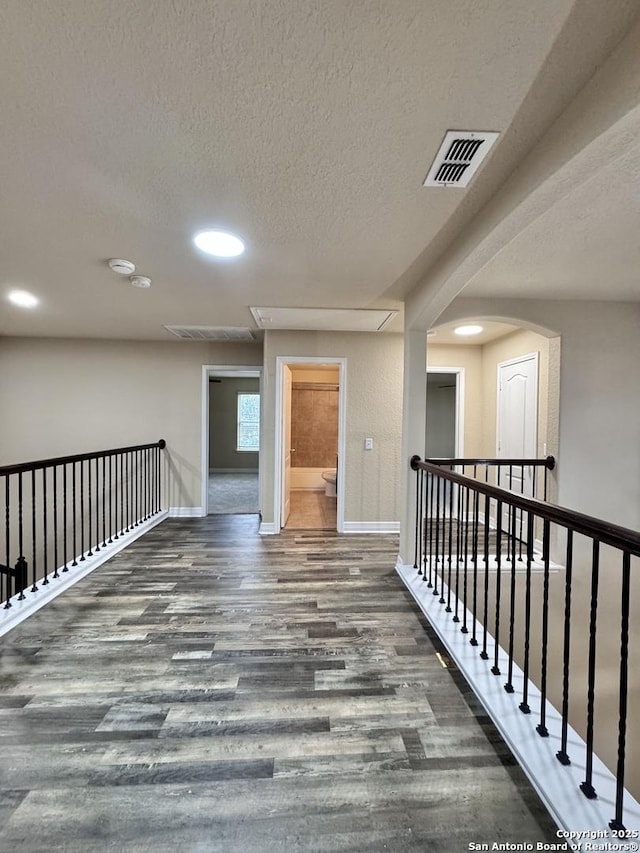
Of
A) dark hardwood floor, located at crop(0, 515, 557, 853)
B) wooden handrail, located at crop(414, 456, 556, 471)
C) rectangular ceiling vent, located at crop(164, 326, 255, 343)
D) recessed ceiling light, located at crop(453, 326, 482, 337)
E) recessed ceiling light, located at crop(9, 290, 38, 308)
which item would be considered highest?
recessed ceiling light, located at crop(453, 326, 482, 337)

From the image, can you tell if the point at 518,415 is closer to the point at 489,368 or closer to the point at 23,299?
the point at 489,368

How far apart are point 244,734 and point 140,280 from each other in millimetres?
2944

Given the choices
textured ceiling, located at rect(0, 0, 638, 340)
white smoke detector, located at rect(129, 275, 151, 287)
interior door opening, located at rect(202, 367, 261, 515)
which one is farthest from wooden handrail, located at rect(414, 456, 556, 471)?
interior door opening, located at rect(202, 367, 261, 515)

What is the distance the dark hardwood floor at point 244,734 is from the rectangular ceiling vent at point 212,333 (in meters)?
2.88

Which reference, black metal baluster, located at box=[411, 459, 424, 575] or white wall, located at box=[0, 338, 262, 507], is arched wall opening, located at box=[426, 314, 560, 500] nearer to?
black metal baluster, located at box=[411, 459, 424, 575]

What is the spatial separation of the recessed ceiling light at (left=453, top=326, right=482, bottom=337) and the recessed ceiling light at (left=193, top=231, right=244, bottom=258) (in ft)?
9.47

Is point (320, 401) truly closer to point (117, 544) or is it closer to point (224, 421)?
point (224, 421)

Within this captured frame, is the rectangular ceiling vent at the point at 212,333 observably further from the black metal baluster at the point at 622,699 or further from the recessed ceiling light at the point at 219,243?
the black metal baluster at the point at 622,699

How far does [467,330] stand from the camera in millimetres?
4434

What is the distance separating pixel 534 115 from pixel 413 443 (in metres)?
2.28

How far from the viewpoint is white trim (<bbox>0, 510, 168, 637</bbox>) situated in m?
2.33

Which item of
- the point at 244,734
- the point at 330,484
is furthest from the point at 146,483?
the point at 244,734

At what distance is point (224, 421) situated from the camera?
30.5 feet

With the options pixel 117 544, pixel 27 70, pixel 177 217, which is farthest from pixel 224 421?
pixel 27 70
